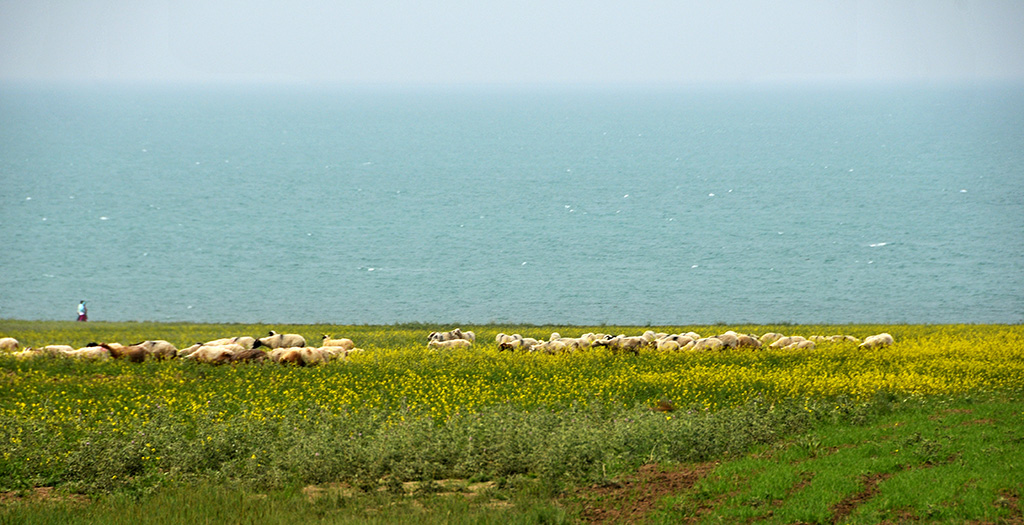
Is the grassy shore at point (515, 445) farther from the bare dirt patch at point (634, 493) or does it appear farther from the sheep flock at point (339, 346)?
the sheep flock at point (339, 346)

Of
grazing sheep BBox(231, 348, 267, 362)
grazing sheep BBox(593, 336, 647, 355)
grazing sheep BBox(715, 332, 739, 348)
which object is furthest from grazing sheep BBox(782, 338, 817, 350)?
grazing sheep BBox(231, 348, 267, 362)

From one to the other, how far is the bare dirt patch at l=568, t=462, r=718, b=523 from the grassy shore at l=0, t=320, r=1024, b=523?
1.8 inches

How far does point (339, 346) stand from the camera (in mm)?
35031

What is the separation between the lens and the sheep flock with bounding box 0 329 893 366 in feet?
101

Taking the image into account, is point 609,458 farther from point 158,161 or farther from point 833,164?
point 158,161

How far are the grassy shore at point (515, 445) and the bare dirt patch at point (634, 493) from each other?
0.04m

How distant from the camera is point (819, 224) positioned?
4847 inches

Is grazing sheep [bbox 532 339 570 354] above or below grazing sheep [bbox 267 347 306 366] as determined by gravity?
below

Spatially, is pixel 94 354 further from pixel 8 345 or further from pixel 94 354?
pixel 8 345

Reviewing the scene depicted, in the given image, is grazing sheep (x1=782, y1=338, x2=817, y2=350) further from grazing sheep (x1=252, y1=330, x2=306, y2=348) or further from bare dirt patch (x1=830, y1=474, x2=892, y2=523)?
grazing sheep (x1=252, y1=330, x2=306, y2=348)

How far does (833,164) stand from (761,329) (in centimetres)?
15547

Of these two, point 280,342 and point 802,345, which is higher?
point 802,345

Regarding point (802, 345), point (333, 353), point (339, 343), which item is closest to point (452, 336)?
point (339, 343)

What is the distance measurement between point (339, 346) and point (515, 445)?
17.3 meters
